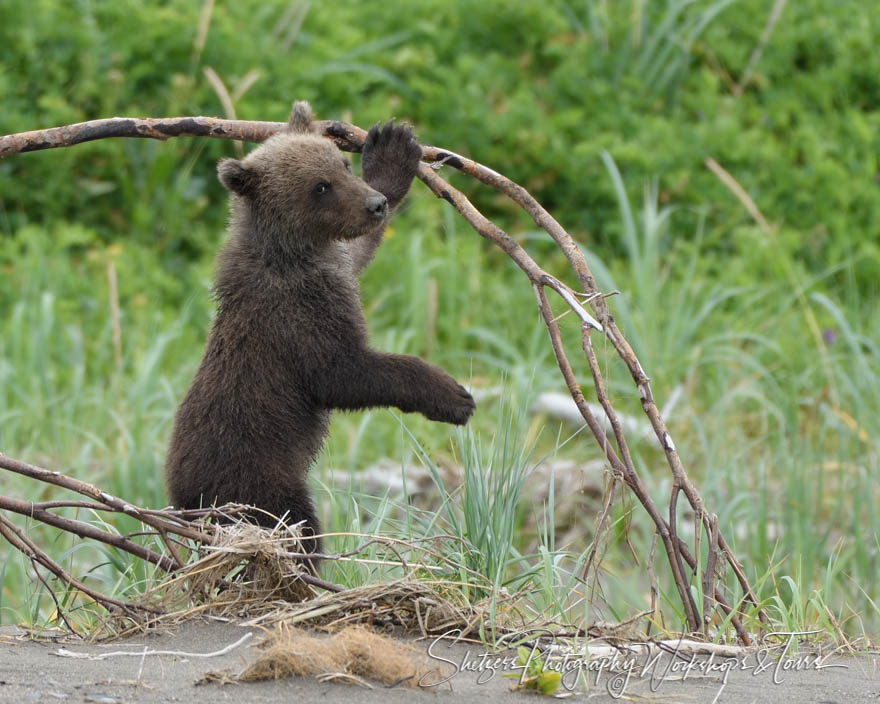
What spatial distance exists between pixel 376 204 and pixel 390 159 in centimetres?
24

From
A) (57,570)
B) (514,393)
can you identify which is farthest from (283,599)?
(514,393)

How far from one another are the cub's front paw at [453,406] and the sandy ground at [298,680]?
1.03 m

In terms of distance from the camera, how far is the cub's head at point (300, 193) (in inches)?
160

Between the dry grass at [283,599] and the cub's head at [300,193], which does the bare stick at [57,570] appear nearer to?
the dry grass at [283,599]

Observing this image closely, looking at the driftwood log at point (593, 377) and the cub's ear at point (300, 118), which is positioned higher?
the cub's ear at point (300, 118)

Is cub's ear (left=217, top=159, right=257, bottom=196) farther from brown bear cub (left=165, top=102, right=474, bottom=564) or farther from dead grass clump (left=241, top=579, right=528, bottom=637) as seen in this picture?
dead grass clump (left=241, top=579, right=528, bottom=637)

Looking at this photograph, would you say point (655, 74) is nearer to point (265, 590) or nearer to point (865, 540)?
point (865, 540)

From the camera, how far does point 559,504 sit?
6699mm

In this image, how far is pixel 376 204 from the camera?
13.1ft

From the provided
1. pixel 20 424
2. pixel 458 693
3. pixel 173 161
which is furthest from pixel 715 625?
pixel 173 161

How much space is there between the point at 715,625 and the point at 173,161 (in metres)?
6.20

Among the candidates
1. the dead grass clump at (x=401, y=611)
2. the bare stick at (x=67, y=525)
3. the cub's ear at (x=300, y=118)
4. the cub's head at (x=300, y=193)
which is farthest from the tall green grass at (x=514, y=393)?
the cub's ear at (x=300, y=118)

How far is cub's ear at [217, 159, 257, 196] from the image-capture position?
4.03 meters

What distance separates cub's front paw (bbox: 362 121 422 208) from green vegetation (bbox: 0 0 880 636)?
234 centimetres
